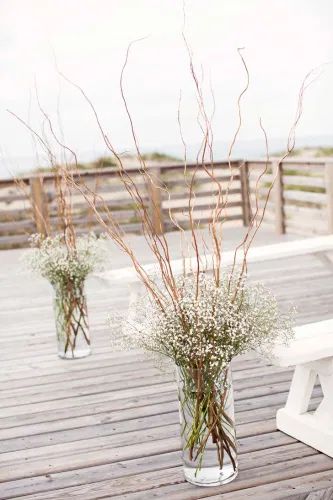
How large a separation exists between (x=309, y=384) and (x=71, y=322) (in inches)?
57.0

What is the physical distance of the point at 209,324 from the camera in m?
2.19

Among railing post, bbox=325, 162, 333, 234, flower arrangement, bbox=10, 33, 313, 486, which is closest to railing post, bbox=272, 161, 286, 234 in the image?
railing post, bbox=325, 162, 333, 234

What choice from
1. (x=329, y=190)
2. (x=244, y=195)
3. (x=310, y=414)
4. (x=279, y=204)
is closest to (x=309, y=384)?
(x=310, y=414)

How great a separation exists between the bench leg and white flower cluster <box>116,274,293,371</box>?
34 centimetres

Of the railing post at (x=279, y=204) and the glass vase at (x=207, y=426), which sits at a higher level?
the glass vase at (x=207, y=426)

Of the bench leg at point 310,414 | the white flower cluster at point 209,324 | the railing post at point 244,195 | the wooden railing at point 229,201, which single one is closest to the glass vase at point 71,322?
the bench leg at point 310,414

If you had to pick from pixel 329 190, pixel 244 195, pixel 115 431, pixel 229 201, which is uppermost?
pixel 115 431

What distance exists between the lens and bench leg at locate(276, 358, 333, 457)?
100 inches

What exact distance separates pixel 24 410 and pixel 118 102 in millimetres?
23350

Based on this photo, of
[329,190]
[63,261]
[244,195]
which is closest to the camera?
[63,261]

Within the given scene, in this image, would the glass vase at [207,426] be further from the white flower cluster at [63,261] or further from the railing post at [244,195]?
the railing post at [244,195]

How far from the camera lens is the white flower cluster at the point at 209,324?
2.20 m

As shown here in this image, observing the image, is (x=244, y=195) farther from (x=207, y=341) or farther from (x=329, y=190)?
(x=207, y=341)

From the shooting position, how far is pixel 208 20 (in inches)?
896
